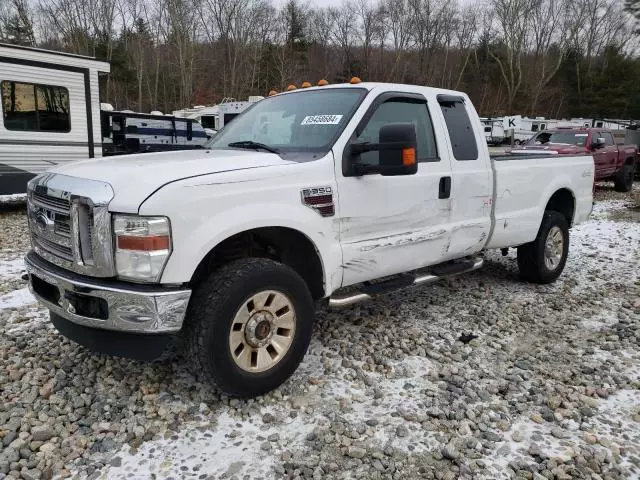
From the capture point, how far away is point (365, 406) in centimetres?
311

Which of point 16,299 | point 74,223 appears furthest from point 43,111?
point 74,223

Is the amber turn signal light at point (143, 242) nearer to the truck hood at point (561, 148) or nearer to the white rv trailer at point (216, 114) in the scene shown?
the truck hood at point (561, 148)

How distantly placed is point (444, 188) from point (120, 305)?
8.62ft

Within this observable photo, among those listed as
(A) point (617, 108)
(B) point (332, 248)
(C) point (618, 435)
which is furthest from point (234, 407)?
(A) point (617, 108)

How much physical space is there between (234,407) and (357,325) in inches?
62.8

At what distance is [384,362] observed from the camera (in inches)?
144

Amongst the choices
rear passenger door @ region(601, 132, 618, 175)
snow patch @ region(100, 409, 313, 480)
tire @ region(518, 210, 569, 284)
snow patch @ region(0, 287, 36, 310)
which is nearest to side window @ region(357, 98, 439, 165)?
snow patch @ region(100, 409, 313, 480)

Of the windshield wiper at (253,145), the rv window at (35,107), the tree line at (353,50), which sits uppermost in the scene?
the tree line at (353,50)

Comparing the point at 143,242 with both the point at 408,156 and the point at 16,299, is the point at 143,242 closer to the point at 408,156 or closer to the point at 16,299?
the point at 408,156

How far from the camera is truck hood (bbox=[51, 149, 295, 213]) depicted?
261 centimetres

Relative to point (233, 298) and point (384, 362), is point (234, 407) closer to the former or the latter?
point (233, 298)

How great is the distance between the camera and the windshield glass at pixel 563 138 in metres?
13.9

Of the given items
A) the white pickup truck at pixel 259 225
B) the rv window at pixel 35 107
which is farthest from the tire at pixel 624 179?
the rv window at pixel 35 107

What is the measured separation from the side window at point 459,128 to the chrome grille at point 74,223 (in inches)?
112
